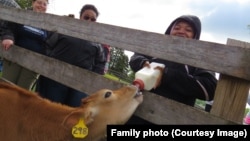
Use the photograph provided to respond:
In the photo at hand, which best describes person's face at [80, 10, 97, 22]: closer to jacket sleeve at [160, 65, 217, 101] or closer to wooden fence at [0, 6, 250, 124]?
wooden fence at [0, 6, 250, 124]

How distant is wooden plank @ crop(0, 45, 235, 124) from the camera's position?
2.67 meters

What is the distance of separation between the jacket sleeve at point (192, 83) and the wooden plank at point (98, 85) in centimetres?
26

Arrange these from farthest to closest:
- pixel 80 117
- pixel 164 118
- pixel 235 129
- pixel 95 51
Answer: pixel 95 51 < pixel 80 117 < pixel 164 118 < pixel 235 129

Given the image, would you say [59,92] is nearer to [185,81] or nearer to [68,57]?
[68,57]

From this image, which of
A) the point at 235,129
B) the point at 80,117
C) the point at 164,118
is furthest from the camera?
the point at 80,117

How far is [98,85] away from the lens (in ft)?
11.0

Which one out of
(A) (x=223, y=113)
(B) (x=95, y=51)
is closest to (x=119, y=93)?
(A) (x=223, y=113)

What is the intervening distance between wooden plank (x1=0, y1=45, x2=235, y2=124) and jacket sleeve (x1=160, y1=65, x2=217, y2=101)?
0.84ft

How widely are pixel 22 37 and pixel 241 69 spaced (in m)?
3.21

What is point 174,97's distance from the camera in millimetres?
3199

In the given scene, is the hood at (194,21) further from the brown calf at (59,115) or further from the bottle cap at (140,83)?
the brown calf at (59,115)

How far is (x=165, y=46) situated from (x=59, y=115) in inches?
46.2

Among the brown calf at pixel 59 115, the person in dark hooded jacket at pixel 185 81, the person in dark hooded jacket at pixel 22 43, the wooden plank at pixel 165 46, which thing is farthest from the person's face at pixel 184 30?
the person in dark hooded jacket at pixel 22 43

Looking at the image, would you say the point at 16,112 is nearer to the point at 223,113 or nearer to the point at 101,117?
the point at 101,117
